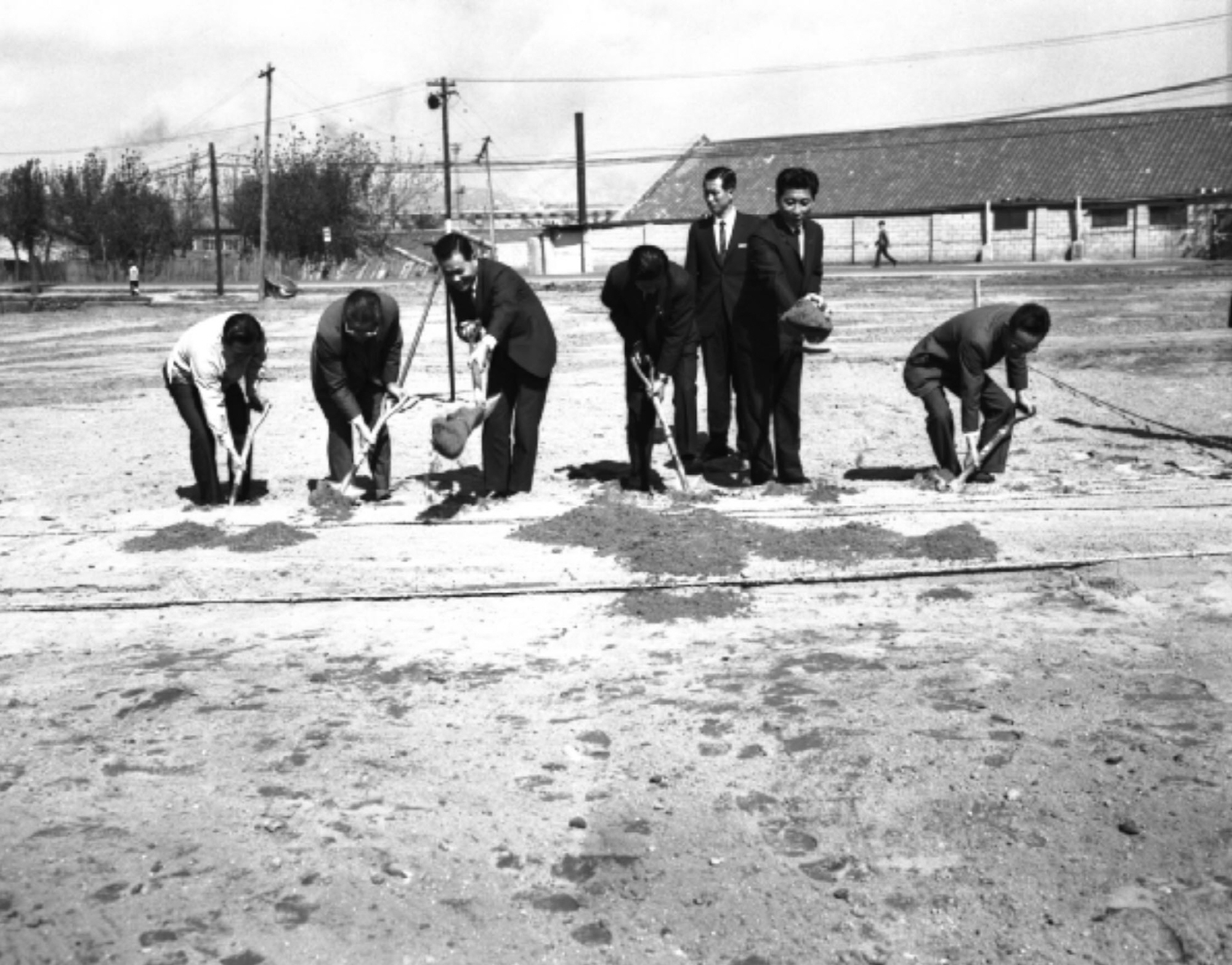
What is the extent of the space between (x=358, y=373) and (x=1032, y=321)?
3818mm

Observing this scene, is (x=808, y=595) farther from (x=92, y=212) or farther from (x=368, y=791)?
(x=92, y=212)

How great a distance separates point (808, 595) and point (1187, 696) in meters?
1.82

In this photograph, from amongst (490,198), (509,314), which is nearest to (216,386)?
(509,314)

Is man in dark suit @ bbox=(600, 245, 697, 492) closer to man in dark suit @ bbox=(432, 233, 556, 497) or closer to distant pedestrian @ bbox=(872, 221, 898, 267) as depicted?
man in dark suit @ bbox=(432, 233, 556, 497)

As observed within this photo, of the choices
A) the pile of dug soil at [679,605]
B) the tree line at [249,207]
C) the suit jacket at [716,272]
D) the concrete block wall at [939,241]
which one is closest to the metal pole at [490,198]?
the suit jacket at [716,272]

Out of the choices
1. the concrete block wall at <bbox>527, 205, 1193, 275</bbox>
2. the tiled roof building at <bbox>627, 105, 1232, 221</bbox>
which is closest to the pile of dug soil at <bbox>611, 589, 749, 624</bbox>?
the concrete block wall at <bbox>527, 205, 1193, 275</bbox>

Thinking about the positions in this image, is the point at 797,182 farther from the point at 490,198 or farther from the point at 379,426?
the point at 490,198

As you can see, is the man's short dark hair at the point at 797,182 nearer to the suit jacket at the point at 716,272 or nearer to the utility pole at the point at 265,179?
the suit jacket at the point at 716,272

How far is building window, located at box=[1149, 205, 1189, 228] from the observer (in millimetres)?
47531

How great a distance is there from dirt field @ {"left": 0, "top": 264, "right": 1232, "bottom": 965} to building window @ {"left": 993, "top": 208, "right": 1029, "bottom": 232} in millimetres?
42028

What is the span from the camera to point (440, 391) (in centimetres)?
1428

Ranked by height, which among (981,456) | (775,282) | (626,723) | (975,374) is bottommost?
(626,723)

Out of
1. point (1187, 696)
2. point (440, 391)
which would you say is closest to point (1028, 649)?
point (1187, 696)

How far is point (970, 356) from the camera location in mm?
8242
